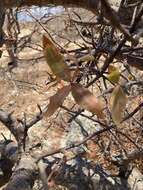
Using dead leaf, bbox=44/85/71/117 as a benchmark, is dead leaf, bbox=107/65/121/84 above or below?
above

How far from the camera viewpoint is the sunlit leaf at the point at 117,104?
1.59 feet

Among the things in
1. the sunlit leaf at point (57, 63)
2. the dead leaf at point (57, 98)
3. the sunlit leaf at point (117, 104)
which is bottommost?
the sunlit leaf at point (117, 104)

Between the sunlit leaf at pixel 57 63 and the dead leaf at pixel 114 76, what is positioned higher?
the sunlit leaf at pixel 57 63

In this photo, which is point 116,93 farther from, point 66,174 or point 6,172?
point 6,172

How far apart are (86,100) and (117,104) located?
1.5 inches

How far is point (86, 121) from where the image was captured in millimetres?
3252

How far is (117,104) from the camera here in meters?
0.49

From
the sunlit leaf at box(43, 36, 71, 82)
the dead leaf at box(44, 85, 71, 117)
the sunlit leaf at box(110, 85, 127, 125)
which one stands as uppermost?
the sunlit leaf at box(43, 36, 71, 82)

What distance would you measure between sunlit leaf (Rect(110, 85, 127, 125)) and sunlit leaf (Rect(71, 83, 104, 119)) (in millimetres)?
15

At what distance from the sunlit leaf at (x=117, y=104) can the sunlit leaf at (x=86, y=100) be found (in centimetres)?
1

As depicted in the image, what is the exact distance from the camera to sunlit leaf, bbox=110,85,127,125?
1.59 ft

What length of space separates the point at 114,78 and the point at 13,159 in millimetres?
1524

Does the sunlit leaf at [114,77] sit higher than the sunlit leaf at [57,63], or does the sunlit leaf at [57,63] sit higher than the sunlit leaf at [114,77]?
the sunlit leaf at [57,63]

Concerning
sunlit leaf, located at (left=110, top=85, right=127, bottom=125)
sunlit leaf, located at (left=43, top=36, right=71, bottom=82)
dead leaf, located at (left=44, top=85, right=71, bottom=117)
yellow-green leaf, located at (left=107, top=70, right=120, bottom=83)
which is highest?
sunlit leaf, located at (left=43, top=36, right=71, bottom=82)
